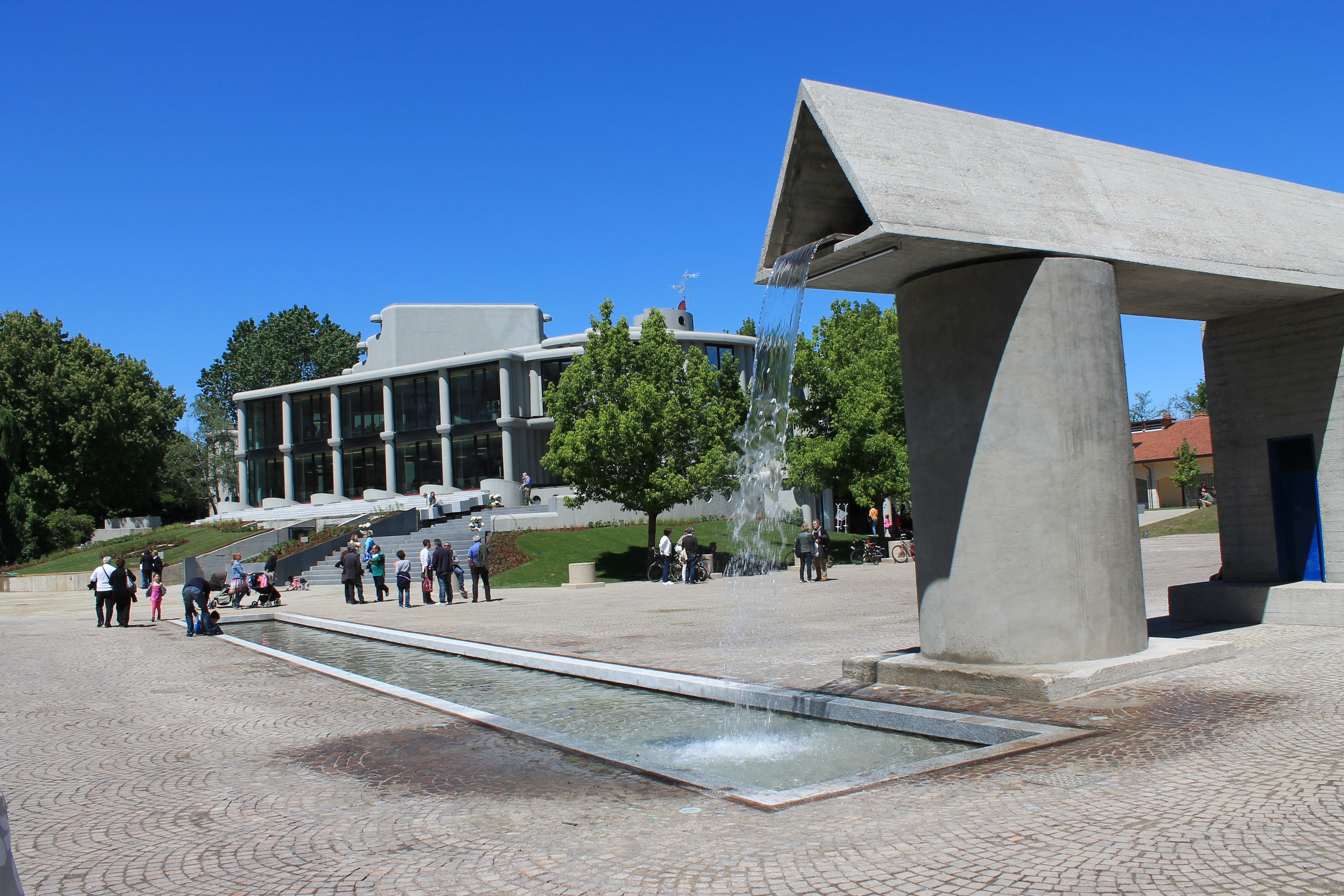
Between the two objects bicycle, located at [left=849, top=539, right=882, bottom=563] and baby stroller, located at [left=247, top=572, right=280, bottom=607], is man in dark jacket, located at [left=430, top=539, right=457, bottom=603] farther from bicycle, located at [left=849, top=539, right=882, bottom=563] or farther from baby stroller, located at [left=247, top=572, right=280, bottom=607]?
bicycle, located at [left=849, top=539, right=882, bottom=563]

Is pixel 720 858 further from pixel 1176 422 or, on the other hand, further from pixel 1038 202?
pixel 1176 422

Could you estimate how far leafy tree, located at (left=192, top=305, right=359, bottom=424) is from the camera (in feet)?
298

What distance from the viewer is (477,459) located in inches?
2297

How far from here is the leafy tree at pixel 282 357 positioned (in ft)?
298

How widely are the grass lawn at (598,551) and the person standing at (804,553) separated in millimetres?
5921

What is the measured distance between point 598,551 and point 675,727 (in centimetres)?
2900

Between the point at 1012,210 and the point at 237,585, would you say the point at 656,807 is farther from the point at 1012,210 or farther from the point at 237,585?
the point at 237,585

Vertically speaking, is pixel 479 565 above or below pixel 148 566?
below

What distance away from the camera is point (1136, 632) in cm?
825

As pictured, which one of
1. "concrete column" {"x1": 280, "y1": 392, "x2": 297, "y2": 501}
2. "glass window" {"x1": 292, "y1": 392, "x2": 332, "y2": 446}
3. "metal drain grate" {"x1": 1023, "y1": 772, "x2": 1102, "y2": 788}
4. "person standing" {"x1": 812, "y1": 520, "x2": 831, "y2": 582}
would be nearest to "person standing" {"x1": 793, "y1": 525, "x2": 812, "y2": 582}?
"person standing" {"x1": 812, "y1": 520, "x2": 831, "y2": 582}

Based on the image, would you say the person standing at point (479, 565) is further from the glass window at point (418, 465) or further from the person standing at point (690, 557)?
the glass window at point (418, 465)

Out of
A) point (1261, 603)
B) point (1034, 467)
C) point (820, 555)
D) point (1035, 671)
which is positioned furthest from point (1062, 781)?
point (820, 555)

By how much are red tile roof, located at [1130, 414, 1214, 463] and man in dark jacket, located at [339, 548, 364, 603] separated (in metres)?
54.6

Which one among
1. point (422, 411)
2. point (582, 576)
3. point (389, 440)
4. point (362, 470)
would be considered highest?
point (422, 411)
